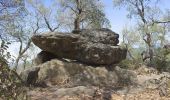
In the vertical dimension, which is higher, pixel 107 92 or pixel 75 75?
pixel 75 75

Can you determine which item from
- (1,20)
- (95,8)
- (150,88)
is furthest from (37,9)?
(150,88)

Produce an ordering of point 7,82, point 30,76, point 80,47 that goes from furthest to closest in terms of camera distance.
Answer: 1. point 80,47
2. point 30,76
3. point 7,82

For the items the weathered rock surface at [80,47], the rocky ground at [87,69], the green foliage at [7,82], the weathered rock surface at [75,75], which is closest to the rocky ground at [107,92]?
the rocky ground at [87,69]

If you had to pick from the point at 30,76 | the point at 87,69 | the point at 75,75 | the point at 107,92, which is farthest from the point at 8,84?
the point at 87,69

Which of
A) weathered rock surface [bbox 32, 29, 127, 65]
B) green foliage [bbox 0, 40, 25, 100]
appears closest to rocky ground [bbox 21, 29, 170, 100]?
weathered rock surface [bbox 32, 29, 127, 65]

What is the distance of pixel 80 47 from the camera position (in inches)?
711

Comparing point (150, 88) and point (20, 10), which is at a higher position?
point (20, 10)

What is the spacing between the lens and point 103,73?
17688 millimetres

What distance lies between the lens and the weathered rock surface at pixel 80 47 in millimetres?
17703

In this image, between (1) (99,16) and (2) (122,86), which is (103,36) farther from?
(1) (99,16)

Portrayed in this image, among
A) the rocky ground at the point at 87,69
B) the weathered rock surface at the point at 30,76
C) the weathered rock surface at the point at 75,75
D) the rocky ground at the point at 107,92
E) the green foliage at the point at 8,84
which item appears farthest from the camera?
the weathered rock surface at the point at 75,75

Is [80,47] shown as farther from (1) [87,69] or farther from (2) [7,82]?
(2) [7,82]

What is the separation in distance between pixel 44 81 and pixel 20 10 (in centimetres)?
1406

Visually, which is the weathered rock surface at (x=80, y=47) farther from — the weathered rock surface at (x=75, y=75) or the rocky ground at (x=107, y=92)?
the rocky ground at (x=107, y=92)
